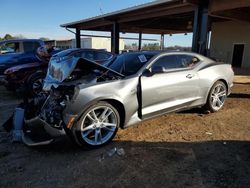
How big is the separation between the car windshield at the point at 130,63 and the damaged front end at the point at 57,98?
16.9 inches

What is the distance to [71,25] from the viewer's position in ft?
64.8

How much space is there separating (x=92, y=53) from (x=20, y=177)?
21.1 ft

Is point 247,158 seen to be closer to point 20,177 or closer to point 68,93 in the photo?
→ point 68,93

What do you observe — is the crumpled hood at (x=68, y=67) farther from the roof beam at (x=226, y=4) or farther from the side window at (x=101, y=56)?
the roof beam at (x=226, y=4)

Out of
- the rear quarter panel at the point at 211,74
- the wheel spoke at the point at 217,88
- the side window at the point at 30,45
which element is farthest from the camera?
the side window at the point at 30,45

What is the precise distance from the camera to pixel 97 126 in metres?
3.95

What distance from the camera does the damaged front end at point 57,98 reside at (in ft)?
12.1

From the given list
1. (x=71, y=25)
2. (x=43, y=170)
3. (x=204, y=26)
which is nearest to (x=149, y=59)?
(x=43, y=170)

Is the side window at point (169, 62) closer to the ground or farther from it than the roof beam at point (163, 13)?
closer to the ground

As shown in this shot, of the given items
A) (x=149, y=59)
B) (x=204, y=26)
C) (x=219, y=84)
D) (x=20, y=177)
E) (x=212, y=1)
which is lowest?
(x=20, y=177)

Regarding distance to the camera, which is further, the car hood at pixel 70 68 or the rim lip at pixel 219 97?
the rim lip at pixel 219 97

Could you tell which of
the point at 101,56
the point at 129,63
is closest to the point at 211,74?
the point at 129,63

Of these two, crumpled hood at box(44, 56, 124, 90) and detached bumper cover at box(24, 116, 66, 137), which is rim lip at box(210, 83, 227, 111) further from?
detached bumper cover at box(24, 116, 66, 137)

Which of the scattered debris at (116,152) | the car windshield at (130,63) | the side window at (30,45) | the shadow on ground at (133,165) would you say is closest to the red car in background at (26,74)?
the side window at (30,45)
